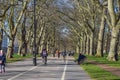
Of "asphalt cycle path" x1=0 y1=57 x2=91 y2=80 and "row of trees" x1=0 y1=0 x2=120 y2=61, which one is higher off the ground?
"row of trees" x1=0 y1=0 x2=120 y2=61

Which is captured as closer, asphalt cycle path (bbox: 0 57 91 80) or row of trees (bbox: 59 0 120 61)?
asphalt cycle path (bbox: 0 57 91 80)

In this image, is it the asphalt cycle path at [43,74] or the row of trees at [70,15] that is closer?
the asphalt cycle path at [43,74]

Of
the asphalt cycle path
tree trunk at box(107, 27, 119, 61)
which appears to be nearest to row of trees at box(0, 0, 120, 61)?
tree trunk at box(107, 27, 119, 61)

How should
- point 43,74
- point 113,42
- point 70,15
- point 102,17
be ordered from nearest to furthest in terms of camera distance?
1. point 43,74
2. point 113,42
3. point 102,17
4. point 70,15

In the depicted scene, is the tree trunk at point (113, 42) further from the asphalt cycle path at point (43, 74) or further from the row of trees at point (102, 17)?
the asphalt cycle path at point (43, 74)

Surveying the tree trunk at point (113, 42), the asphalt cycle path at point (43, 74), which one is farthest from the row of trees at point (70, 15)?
the asphalt cycle path at point (43, 74)

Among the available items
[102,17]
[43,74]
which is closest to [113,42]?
[102,17]

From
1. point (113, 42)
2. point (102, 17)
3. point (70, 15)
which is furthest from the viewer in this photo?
point (70, 15)

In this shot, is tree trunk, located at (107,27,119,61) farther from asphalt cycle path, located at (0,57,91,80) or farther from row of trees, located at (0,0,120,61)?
asphalt cycle path, located at (0,57,91,80)

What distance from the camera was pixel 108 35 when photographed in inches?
4429

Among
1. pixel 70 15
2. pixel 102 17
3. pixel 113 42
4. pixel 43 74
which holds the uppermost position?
pixel 70 15

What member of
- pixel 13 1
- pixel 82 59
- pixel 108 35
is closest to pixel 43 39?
pixel 108 35

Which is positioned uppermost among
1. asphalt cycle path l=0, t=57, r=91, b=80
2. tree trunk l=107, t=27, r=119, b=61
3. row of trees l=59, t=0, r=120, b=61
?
row of trees l=59, t=0, r=120, b=61

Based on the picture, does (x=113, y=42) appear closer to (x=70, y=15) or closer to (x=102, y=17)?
(x=102, y=17)
